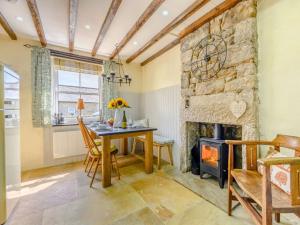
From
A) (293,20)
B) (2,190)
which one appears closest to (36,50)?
(2,190)

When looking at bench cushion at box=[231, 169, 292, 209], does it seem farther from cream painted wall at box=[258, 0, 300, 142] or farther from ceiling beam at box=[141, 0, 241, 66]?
ceiling beam at box=[141, 0, 241, 66]

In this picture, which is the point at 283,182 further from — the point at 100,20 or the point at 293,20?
the point at 100,20

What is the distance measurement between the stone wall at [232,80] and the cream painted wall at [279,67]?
88mm

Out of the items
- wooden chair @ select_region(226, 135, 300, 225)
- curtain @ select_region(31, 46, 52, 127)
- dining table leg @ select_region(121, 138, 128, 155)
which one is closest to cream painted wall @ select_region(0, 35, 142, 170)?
curtain @ select_region(31, 46, 52, 127)

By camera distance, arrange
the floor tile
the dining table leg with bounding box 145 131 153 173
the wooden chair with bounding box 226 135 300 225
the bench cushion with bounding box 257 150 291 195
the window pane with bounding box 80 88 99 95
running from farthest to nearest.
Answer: the window pane with bounding box 80 88 99 95 → the dining table leg with bounding box 145 131 153 173 → the floor tile → the bench cushion with bounding box 257 150 291 195 → the wooden chair with bounding box 226 135 300 225

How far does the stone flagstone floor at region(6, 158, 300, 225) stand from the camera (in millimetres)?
1531

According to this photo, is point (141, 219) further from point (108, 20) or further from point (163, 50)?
point (163, 50)

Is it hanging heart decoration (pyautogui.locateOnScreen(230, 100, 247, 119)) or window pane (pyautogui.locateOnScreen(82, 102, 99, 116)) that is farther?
window pane (pyautogui.locateOnScreen(82, 102, 99, 116))

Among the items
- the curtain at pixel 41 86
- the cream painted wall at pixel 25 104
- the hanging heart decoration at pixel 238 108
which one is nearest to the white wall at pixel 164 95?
the hanging heart decoration at pixel 238 108

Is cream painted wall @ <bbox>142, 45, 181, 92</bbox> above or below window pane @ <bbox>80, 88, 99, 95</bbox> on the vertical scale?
above

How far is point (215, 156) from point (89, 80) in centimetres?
327

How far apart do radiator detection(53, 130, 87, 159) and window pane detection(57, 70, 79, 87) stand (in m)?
1.14

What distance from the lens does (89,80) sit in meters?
3.67

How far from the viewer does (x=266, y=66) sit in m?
1.72
